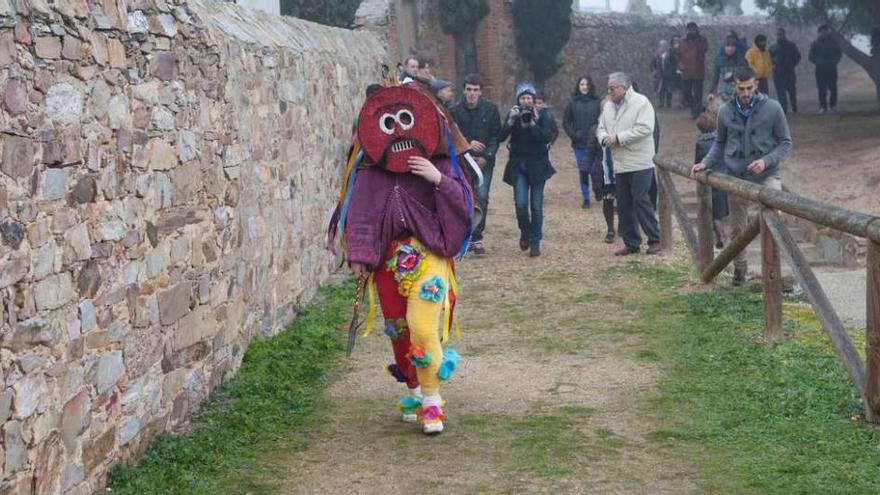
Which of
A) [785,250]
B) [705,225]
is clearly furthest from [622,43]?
[785,250]

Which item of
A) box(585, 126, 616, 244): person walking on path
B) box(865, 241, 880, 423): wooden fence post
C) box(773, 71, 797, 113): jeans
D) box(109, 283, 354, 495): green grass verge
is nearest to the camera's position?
box(109, 283, 354, 495): green grass verge

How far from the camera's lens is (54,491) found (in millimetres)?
4723

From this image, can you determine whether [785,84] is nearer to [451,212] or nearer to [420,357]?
[451,212]

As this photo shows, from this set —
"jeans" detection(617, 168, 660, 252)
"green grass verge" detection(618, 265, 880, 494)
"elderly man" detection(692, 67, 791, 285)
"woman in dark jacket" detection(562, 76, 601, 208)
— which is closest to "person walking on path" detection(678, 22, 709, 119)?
"woman in dark jacket" detection(562, 76, 601, 208)

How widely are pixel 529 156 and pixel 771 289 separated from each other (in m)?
4.71

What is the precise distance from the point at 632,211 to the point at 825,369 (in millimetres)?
5266

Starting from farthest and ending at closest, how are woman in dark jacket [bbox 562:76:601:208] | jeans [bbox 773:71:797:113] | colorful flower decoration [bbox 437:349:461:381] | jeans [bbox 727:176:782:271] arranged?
1. jeans [bbox 773:71:797:113]
2. woman in dark jacket [bbox 562:76:601:208]
3. jeans [bbox 727:176:782:271]
4. colorful flower decoration [bbox 437:349:461:381]

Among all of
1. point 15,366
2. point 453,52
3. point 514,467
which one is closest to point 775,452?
point 514,467

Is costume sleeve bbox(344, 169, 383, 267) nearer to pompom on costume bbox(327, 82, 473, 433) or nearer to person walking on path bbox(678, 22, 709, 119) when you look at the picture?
pompom on costume bbox(327, 82, 473, 433)

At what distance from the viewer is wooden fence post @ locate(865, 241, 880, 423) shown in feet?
19.3

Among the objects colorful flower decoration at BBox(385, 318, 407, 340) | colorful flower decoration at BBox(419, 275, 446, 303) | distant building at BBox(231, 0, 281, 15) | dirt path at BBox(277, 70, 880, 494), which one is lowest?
dirt path at BBox(277, 70, 880, 494)

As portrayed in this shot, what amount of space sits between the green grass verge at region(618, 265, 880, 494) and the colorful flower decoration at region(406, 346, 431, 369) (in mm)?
1094

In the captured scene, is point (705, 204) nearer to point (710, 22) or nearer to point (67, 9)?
point (67, 9)

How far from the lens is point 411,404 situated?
21.6 ft
